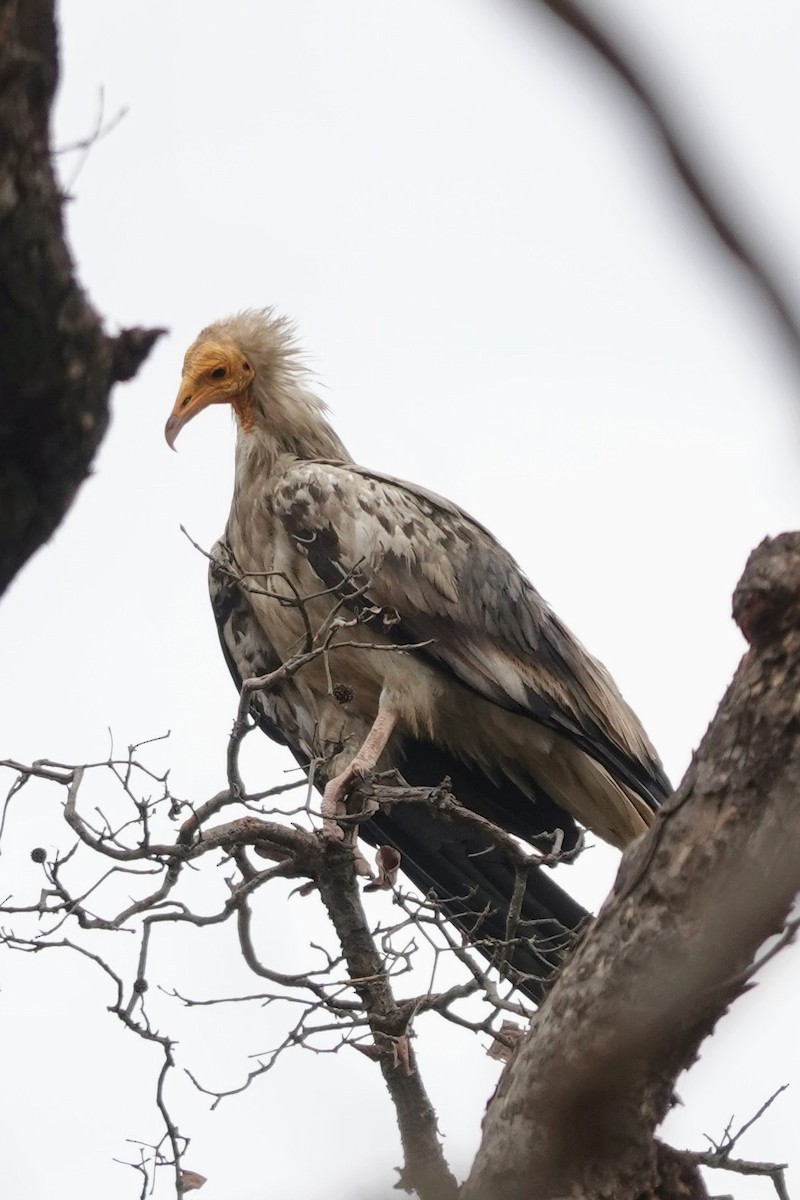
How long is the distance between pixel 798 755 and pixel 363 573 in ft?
9.96

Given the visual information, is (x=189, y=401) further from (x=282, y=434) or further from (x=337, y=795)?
(x=337, y=795)

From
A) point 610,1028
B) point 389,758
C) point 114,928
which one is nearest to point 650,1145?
point 610,1028

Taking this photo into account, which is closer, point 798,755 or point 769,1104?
point 798,755

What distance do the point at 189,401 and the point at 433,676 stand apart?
196cm

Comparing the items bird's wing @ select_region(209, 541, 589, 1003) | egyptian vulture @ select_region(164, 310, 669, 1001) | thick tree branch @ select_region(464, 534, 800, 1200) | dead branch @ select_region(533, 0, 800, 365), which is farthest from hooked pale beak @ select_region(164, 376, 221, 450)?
dead branch @ select_region(533, 0, 800, 365)

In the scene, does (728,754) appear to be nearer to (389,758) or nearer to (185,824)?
(185,824)

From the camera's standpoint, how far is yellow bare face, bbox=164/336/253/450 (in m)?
6.97

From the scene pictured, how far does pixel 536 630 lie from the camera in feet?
21.0

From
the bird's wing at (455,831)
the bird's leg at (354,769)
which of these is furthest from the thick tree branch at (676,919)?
the bird's leg at (354,769)

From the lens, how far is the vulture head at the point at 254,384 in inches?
275

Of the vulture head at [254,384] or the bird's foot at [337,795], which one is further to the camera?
the vulture head at [254,384]

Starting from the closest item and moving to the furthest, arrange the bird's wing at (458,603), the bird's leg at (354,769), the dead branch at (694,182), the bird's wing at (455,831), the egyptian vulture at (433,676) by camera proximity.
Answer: the dead branch at (694,182) < the bird's leg at (354,769) < the bird's wing at (455,831) < the egyptian vulture at (433,676) < the bird's wing at (458,603)

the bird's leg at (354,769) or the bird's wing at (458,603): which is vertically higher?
the bird's wing at (458,603)

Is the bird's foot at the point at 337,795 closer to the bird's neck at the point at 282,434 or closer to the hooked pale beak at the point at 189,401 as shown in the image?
the bird's neck at the point at 282,434
